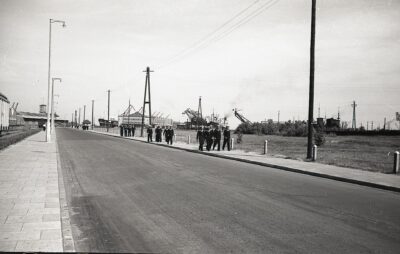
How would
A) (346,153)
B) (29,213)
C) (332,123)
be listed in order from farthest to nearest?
(332,123) < (346,153) < (29,213)

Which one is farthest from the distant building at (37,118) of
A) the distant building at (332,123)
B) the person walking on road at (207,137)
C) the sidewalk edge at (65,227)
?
the sidewalk edge at (65,227)

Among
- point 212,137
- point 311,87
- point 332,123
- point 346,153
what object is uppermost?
point 311,87

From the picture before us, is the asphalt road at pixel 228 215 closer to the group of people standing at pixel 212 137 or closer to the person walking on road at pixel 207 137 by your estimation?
the person walking on road at pixel 207 137

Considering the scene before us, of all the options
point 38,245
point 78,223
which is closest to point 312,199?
point 78,223

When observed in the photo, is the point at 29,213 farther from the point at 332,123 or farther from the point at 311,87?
the point at 332,123

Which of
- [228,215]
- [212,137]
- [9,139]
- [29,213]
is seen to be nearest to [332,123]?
[212,137]

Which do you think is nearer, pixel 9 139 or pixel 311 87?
pixel 311 87

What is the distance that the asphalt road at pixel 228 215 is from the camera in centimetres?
470

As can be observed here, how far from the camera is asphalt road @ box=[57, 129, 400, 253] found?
15.4 feet

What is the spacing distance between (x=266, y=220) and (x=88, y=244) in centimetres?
286

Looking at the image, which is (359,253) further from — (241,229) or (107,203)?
(107,203)

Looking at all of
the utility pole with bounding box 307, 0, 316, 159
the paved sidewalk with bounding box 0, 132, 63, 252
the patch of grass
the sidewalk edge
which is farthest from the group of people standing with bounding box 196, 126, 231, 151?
the sidewalk edge

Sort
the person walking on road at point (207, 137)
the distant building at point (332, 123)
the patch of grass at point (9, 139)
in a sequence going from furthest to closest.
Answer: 1. the distant building at point (332, 123)
2. the person walking on road at point (207, 137)
3. the patch of grass at point (9, 139)

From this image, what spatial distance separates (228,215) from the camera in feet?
20.4
